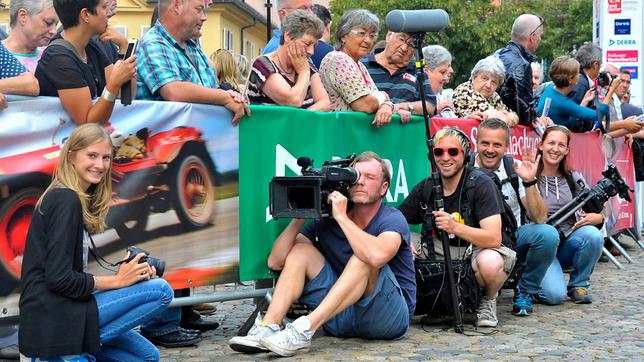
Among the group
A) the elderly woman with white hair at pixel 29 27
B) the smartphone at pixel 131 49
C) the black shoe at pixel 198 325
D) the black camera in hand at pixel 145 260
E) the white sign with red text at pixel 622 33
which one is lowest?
the black shoe at pixel 198 325

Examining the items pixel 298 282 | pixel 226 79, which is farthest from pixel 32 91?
pixel 226 79

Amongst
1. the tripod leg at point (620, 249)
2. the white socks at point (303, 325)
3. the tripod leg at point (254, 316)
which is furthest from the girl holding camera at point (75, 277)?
the tripod leg at point (620, 249)

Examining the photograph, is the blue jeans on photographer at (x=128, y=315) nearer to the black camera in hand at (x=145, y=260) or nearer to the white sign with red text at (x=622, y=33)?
the black camera in hand at (x=145, y=260)

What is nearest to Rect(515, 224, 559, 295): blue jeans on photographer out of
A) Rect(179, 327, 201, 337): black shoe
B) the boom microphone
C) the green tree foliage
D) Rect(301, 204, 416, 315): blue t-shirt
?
Rect(301, 204, 416, 315): blue t-shirt

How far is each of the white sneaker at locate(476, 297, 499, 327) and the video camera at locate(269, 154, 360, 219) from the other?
147 centimetres

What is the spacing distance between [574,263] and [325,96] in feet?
8.98

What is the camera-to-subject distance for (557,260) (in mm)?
8953

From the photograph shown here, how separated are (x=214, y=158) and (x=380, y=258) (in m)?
Result: 1.11

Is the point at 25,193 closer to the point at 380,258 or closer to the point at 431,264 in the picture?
the point at 380,258

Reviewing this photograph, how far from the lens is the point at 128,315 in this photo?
517 cm

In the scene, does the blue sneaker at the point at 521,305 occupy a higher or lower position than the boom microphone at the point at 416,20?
lower

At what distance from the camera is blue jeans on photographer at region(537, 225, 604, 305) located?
8539mm

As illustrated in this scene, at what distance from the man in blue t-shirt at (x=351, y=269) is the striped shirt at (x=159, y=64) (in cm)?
111

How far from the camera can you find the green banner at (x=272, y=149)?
6.61 meters
